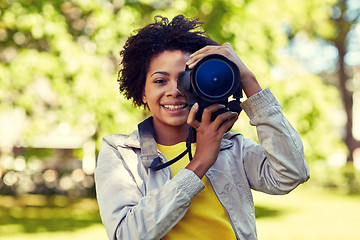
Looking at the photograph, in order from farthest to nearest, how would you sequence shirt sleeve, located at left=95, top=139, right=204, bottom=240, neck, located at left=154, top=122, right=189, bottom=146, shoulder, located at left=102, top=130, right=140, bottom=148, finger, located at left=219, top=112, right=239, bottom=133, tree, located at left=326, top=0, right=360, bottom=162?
tree, located at left=326, top=0, right=360, bottom=162 < neck, located at left=154, top=122, right=189, bottom=146 < shoulder, located at left=102, top=130, right=140, bottom=148 < finger, located at left=219, top=112, right=239, bottom=133 < shirt sleeve, located at left=95, top=139, right=204, bottom=240

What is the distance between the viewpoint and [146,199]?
1649 millimetres

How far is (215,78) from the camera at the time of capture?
1.67 meters

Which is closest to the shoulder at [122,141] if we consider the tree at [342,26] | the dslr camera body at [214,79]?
the dslr camera body at [214,79]

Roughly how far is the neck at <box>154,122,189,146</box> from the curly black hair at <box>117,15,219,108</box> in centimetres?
27

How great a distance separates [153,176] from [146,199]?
0.58ft

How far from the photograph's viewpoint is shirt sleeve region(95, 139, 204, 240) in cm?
161

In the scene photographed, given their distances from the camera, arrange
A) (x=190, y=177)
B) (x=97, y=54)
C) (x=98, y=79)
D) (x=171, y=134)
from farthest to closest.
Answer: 1. (x=97, y=54)
2. (x=98, y=79)
3. (x=171, y=134)
4. (x=190, y=177)

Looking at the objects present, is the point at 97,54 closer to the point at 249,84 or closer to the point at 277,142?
the point at 249,84

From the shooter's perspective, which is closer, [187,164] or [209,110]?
[209,110]

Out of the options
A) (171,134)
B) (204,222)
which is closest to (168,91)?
(171,134)

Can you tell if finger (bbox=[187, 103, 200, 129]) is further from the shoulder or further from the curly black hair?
the curly black hair

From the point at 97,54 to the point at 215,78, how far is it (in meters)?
6.40

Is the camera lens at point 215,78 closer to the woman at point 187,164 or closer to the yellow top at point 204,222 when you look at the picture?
the woman at point 187,164

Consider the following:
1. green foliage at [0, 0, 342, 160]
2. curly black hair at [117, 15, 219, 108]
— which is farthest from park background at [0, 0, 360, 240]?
curly black hair at [117, 15, 219, 108]
